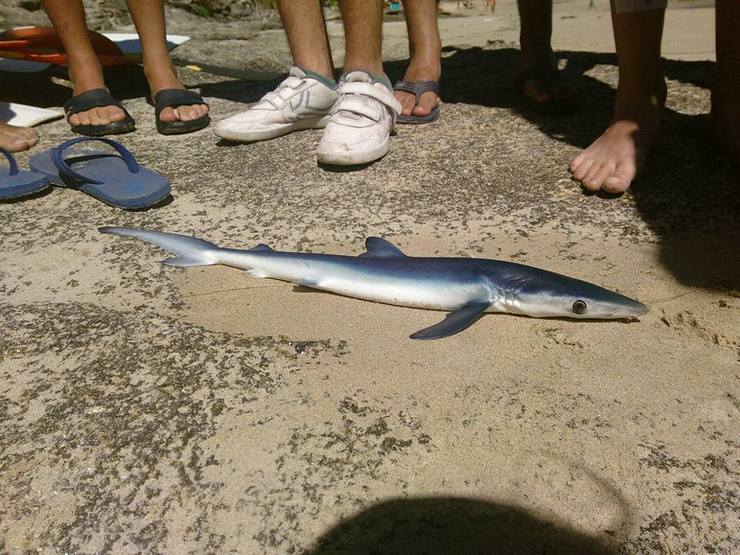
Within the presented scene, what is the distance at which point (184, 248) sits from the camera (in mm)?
1793

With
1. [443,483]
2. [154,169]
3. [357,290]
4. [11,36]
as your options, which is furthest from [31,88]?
[443,483]

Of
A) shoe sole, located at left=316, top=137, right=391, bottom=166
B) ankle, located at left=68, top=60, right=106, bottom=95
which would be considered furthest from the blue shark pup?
ankle, located at left=68, top=60, right=106, bottom=95

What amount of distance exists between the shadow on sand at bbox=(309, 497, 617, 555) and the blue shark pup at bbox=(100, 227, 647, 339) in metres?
0.45

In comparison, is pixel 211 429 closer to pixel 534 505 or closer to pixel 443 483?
pixel 443 483

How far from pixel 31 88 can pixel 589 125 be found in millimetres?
3688

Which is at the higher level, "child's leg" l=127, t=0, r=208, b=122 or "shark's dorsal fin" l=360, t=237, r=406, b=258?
"child's leg" l=127, t=0, r=208, b=122

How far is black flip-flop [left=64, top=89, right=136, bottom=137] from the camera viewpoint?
295 cm

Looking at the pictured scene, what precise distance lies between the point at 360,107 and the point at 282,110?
1.49ft

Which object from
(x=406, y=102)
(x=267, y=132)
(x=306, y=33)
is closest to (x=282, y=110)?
(x=267, y=132)

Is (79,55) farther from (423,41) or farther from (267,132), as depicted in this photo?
(423,41)

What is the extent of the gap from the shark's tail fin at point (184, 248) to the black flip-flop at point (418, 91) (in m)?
1.47

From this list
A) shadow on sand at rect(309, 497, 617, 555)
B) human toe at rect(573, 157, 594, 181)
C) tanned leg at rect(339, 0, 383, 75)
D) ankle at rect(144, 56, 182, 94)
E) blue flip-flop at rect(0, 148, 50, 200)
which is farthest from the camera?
ankle at rect(144, 56, 182, 94)

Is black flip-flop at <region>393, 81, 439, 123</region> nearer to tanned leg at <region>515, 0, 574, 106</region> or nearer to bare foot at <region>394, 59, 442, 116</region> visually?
bare foot at <region>394, 59, 442, 116</region>

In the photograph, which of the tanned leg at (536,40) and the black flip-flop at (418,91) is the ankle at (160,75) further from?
the tanned leg at (536,40)
